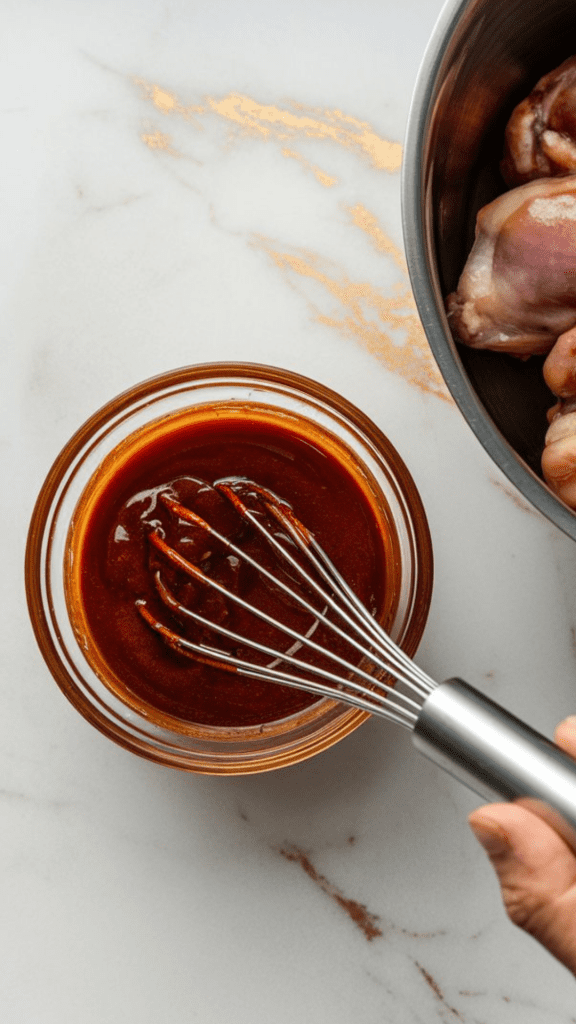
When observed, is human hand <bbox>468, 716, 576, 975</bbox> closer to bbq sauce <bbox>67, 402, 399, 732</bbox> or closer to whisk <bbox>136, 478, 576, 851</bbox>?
whisk <bbox>136, 478, 576, 851</bbox>

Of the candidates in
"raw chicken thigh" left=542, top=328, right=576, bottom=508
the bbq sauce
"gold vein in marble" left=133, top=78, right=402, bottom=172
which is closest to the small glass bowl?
the bbq sauce

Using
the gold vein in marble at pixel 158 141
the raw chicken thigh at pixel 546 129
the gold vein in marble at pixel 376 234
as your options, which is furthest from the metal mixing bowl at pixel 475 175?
the gold vein in marble at pixel 158 141

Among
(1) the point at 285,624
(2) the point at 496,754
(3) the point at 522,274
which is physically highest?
(3) the point at 522,274

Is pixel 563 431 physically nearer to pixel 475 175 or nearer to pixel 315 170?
pixel 475 175

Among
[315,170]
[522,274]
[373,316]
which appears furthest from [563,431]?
[315,170]

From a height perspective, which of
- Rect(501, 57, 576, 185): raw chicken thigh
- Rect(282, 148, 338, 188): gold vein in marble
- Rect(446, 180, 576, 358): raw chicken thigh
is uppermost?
Rect(501, 57, 576, 185): raw chicken thigh

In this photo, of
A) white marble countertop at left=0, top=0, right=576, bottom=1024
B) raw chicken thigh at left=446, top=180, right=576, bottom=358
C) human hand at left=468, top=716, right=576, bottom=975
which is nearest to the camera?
human hand at left=468, top=716, right=576, bottom=975
